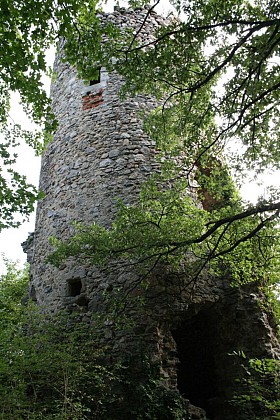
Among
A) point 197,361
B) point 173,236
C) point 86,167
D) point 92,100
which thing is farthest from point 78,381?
point 92,100

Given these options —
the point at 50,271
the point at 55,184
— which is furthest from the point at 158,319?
the point at 55,184

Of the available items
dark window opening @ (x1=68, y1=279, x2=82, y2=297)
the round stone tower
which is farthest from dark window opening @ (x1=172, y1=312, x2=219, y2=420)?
the round stone tower

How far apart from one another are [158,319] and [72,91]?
5168 millimetres

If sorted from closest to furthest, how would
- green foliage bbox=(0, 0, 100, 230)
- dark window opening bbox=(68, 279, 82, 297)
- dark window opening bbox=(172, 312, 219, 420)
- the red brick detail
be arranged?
1. green foliage bbox=(0, 0, 100, 230)
2. dark window opening bbox=(68, 279, 82, 297)
3. dark window opening bbox=(172, 312, 219, 420)
4. the red brick detail

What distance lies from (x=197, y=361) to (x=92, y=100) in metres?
5.34

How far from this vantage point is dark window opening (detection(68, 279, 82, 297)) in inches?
244

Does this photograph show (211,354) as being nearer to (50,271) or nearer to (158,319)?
(158,319)

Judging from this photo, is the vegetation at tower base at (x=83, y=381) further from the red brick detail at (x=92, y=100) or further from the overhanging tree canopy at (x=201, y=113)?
the red brick detail at (x=92, y=100)

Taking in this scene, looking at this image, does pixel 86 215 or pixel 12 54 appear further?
pixel 86 215

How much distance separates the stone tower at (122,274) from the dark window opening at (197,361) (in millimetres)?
18

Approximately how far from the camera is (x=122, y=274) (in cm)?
578

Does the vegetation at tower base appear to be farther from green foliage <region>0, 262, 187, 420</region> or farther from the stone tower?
the stone tower

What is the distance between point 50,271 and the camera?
6691mm

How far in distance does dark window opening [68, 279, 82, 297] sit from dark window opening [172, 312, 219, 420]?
184 cm
